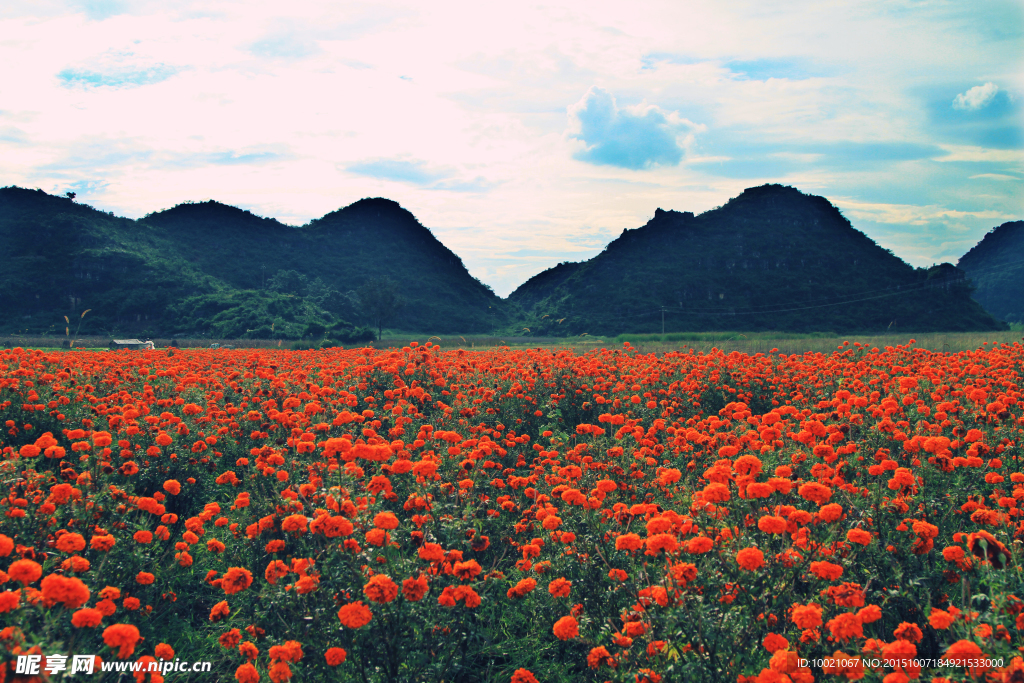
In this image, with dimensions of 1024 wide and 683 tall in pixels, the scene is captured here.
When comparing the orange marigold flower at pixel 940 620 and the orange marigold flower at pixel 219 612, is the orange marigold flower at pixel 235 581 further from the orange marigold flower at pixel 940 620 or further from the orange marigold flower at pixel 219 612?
the orange marigold flower at pixel 940 620

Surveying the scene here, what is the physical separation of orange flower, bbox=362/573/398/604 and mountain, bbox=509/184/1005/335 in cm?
7506

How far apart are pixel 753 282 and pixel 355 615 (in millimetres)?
98342

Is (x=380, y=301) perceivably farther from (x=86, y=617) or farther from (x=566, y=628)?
(x=566, y=628)

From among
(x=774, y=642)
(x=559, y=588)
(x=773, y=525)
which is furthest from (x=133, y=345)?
(x=774, y=642)

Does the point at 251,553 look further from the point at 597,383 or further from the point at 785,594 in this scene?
the point at 597,383

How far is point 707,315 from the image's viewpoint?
82.6 m

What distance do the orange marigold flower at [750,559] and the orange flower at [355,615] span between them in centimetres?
162

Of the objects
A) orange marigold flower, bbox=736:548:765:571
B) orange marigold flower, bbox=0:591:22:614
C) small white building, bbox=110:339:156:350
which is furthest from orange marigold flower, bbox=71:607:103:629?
small white building, bbox=110:339:156:350

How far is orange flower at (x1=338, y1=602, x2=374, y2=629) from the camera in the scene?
223 centimetres

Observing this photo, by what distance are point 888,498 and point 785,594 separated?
177cm

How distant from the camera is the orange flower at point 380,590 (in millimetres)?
2316

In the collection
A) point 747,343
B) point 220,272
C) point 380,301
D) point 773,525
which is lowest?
point 773,525

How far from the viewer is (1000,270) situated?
113 meters

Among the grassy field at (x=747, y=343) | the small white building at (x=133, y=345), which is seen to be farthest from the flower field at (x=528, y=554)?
the small white building at (x=133, y=345)
